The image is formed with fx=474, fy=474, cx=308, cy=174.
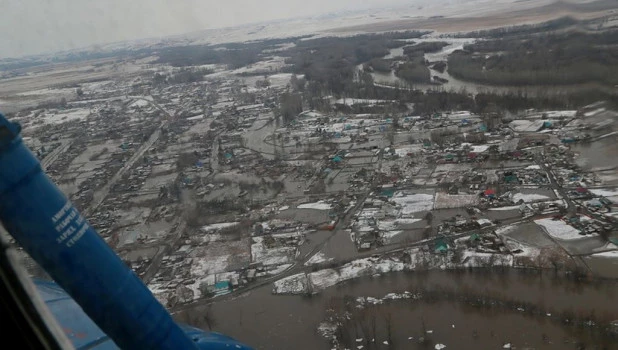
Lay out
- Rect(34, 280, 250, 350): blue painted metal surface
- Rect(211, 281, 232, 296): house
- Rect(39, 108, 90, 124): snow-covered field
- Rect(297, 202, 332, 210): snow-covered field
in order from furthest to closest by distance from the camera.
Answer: Rect(39, 108, 90, 124): snow-covered field → Rect(297, 202, 332, 210): snow-covered field → Rect(211, 281, 232, 296): house → Rect(34, 280, 250, 350): blue painted metal surface

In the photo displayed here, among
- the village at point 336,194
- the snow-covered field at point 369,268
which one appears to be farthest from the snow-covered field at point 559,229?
the snow-covered field at point 369,268

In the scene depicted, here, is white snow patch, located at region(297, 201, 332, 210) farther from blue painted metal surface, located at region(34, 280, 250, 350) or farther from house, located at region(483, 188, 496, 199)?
blue painted metal surface, located at region(34, 280, 250, 350)

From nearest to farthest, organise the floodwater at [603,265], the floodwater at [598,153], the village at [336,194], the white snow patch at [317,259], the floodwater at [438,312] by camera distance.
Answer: the floodwater at [438,312], the floodwater at [603,265], the village at [336,194], the white snow patch at [317,259], the floodwater at [598,153]

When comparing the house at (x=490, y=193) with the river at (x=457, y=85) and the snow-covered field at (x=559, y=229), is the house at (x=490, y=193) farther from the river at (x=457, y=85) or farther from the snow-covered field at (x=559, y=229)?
the river at (x=457, y=85)

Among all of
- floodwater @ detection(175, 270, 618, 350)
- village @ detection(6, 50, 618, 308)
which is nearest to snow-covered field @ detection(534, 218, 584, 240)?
village @ detection(6, 50, 618, 308)

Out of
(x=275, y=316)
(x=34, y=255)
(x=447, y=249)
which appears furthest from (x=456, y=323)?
(x=34, y=255)

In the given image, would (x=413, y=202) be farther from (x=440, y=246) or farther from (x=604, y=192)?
(x=604, y=192)

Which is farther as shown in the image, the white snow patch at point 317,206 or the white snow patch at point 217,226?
the white snow patch at point 317,206

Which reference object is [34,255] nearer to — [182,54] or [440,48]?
[440,48]
